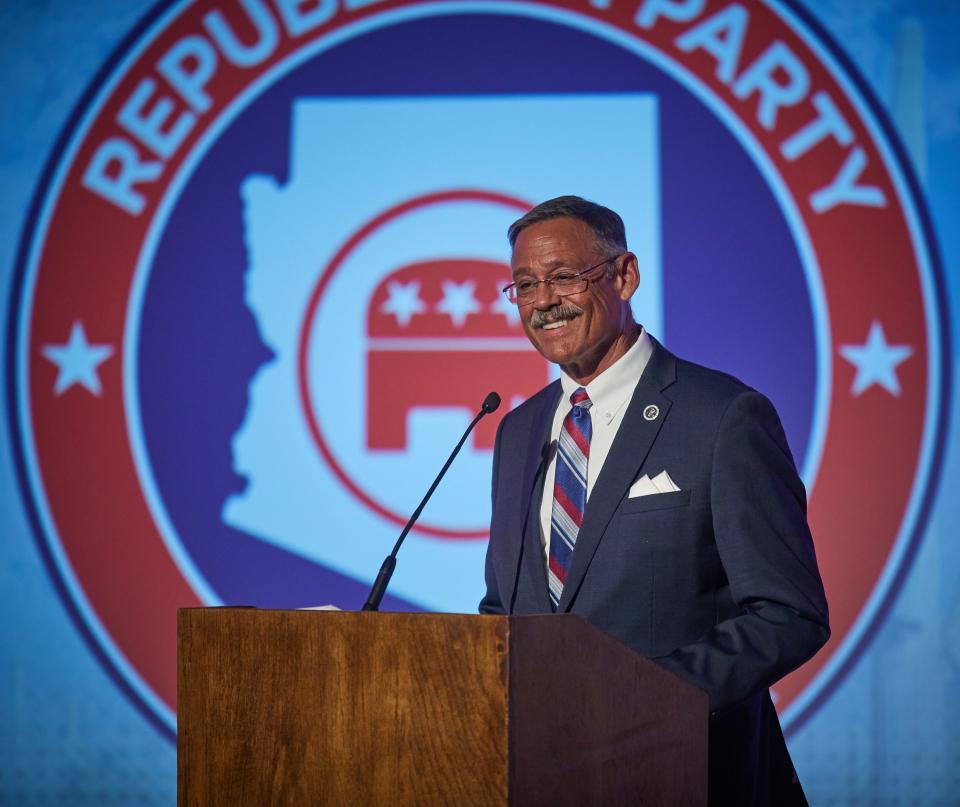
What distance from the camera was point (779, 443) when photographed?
6.13ft

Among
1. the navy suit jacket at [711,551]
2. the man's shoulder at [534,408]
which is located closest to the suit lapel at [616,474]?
the navy suit jacket at [711,551]

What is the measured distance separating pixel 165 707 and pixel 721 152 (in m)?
2.32

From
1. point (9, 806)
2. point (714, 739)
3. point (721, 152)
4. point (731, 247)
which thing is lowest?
point (9, 806)

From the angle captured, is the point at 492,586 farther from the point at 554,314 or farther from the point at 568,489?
the point at 554,314

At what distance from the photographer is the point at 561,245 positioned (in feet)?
6.89

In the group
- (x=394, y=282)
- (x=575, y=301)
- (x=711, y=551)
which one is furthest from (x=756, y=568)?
(x=394, y=282)

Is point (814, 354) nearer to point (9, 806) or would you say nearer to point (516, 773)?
point (516, 773)

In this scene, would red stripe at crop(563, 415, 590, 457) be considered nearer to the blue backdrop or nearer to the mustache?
the mustache

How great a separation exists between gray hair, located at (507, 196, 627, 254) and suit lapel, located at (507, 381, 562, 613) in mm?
325

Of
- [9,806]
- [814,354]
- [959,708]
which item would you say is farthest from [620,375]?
[9,806]

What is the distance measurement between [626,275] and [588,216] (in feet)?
0.45

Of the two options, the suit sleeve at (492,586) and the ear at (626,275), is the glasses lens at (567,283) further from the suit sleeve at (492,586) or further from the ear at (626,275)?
the suit sleeve at (492,586)

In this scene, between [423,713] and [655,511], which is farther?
[655,511]

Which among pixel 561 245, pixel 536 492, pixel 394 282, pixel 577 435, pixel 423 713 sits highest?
pixel 394 282
